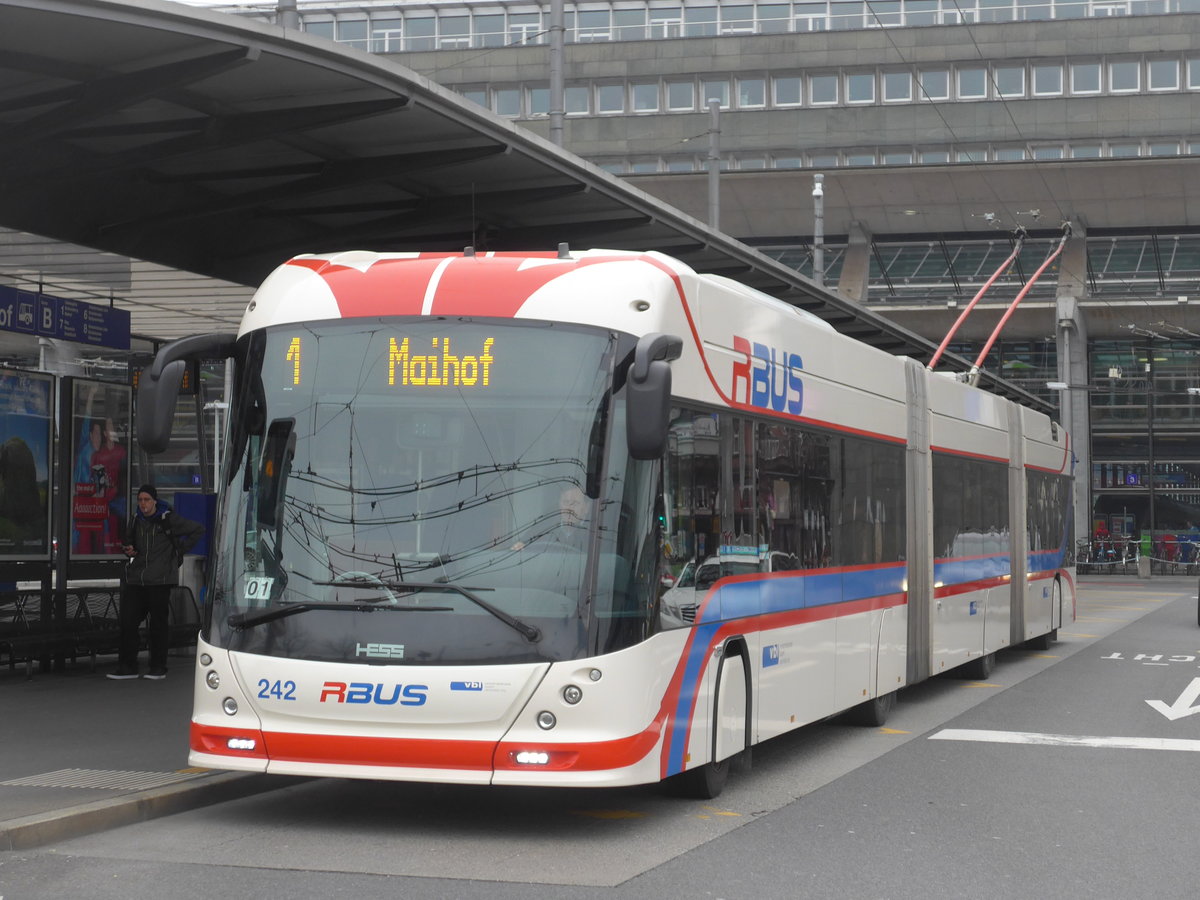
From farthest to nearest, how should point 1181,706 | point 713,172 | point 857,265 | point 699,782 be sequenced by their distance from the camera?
point 857,265
point 713,172
point 1181,706
point 699,782

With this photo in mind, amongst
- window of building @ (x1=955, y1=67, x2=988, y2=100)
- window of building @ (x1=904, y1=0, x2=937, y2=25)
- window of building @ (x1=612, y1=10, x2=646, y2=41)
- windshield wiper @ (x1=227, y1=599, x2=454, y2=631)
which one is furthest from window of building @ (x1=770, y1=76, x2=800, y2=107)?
windshield wiper @ (x1=227, y1=599, x2=454, y2=631)

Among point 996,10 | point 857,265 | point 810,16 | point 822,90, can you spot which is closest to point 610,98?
point 822,90

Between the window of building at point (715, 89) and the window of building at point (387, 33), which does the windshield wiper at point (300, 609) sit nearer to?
the window of building at point (715, 89)

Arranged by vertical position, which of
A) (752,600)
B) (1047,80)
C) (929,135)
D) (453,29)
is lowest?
(752,600)

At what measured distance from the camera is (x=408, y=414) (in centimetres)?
838

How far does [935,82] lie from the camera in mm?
50594

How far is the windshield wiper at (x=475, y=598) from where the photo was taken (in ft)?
26.2

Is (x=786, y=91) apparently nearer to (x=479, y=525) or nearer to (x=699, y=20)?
(x=699, y=20)

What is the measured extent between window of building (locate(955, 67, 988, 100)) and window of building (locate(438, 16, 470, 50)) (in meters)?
16.7

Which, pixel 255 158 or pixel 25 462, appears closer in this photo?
pixel 255 158

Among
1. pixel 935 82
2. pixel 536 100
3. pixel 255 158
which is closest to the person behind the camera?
pixel 255 158

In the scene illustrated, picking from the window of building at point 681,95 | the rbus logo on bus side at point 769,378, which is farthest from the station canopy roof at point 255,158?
the window of building at point 681,95

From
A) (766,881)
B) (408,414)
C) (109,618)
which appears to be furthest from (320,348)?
(109,618)

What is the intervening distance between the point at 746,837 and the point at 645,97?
150 feet
